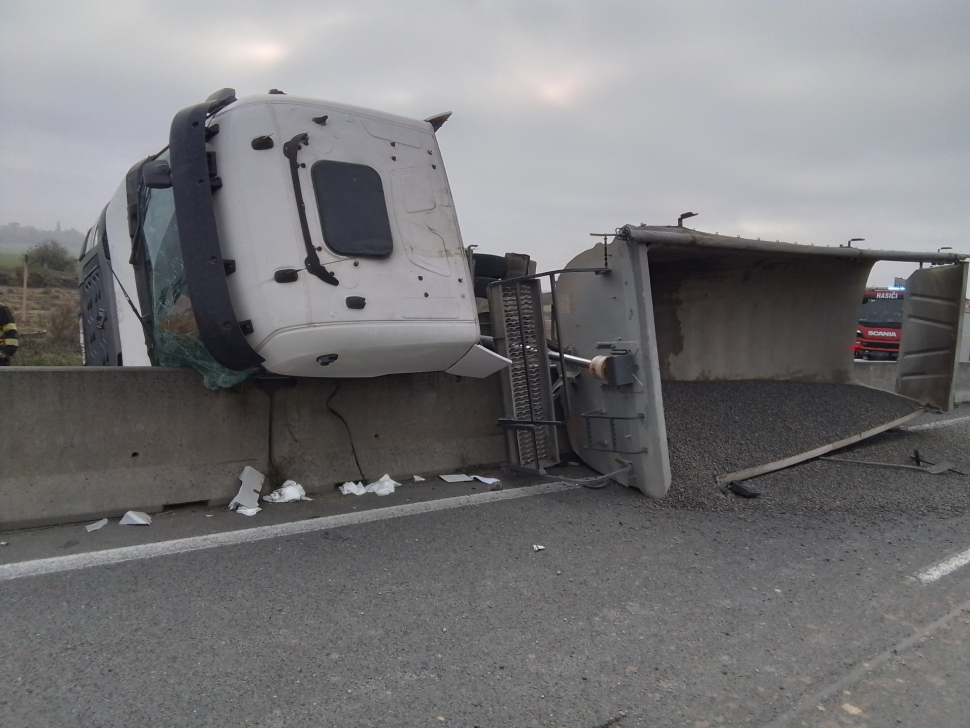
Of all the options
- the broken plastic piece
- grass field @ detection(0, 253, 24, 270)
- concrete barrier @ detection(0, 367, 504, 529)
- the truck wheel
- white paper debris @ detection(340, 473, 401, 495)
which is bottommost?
the broken plastic piece

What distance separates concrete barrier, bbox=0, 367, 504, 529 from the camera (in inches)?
157

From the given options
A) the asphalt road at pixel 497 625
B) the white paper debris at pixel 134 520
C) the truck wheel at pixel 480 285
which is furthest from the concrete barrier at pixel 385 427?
the truck wheel at pixel 480 285

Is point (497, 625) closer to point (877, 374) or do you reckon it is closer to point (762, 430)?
point (762, 430)

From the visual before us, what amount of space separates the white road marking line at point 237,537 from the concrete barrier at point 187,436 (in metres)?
0.58

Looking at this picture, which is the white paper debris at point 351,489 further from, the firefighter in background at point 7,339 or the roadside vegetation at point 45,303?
the firefighter in background at point 7,339

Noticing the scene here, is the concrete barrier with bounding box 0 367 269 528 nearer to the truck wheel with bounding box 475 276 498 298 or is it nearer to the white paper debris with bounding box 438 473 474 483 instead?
the white paper debris with bounding box 438 473 474 483

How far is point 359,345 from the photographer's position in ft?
13.5

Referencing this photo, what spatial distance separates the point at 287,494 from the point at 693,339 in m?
4.75

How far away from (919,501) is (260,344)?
15.9 ft

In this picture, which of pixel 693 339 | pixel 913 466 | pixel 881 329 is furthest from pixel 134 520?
pixel 881 329

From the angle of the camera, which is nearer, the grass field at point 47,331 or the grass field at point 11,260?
the grass field at point 47,331

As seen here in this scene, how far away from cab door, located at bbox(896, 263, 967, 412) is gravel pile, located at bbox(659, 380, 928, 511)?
28 centimetres

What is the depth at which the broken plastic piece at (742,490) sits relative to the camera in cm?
521

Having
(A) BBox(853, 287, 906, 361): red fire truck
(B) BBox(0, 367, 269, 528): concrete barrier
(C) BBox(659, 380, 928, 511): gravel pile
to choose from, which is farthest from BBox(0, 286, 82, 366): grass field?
(A) BBox(853, 287, 906, 361): red fire truck
